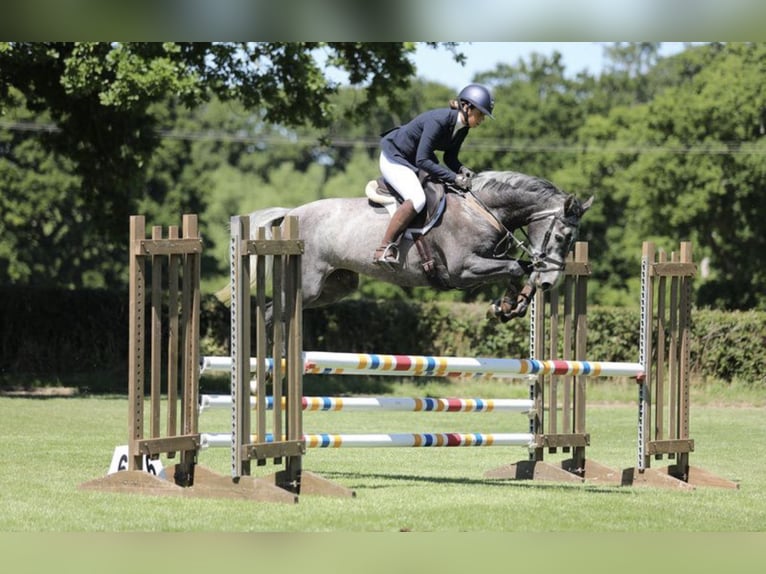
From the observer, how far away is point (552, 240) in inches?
412

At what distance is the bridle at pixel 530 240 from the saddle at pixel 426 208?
0.25 m

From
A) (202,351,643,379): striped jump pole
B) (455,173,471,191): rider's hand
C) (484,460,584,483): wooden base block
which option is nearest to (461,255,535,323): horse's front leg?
(202,351,643,379): striped jump pole

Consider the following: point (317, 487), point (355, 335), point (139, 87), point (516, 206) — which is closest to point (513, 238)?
point (516, 206)

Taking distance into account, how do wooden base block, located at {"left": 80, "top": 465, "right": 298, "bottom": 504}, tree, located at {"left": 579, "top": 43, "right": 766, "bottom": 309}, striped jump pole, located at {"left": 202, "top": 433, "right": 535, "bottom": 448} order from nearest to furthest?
wooden base block, located at {"left": 80, "top": 465, "right": 298, "bottom": 504} < striped jump pole, located at {"left": 202, "top": 433, "right": 535, "bottom": 448} < tree, located at {"left": 579, "top": 43, "right": 766, "bottom": 309}

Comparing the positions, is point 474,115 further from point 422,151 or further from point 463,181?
point 463,181

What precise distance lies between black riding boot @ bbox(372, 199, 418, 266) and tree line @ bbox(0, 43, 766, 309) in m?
10.8

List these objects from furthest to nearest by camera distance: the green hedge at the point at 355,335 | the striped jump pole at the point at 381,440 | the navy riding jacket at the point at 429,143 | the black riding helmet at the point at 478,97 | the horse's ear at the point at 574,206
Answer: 1. the green hedge at the point at 355,335
2. the horse's ear at the point at 574,206
3. the navy riding jacket at the point at 429,143
4. the black riding helmet at the point at 478,97
5. the striped jump pole at the point at 381,440

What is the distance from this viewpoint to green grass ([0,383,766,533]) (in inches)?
312

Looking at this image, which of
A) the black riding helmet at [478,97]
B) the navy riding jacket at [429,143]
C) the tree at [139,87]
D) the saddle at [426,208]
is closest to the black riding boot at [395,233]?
the saddle at [426,208]

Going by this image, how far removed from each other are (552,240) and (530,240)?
0.23m

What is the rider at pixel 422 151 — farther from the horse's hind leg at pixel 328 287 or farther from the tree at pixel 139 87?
the tree at pixel 139 87

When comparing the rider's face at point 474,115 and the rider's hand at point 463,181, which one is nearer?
the rider's face at point 474,115

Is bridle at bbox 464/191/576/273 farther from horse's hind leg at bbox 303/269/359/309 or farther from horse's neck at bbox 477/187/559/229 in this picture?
horse's hind leg at bbox 303/269/359/309

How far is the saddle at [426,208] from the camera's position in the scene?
10.6 metres
